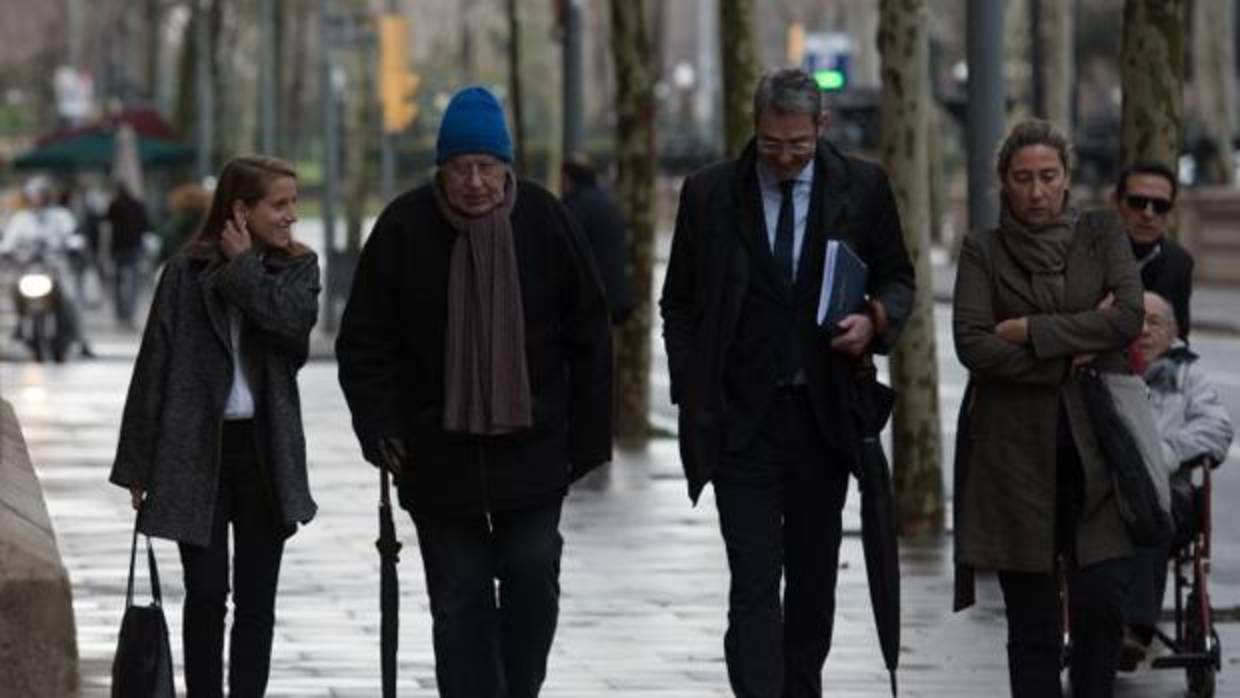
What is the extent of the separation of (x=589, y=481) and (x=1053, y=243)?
36.8 feet

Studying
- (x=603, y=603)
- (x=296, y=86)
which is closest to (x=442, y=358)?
(x=603, y=603)

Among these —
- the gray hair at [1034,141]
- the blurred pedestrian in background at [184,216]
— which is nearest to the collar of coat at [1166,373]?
the gray hair at [1034,141]

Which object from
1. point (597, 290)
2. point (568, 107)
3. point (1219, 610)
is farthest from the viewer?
point (568, 107)

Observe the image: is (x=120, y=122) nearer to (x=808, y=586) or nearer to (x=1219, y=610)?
(x=1219, y=610)

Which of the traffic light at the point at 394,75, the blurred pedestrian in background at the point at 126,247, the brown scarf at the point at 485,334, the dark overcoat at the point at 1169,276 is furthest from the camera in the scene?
the blurred pedestrian in background at the point at 126,247

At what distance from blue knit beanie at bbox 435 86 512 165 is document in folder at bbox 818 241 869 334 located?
89 cm

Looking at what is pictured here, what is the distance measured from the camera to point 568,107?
27688 millimetres

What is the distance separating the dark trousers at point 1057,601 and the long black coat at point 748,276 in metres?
0.55

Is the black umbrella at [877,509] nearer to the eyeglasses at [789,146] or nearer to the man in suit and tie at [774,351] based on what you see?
the man in suit and tie at [774,351]

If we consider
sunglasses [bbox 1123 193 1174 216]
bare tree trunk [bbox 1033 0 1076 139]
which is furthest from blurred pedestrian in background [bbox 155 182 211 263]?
bare tree trunk [bbox 1033 0 1076 139]

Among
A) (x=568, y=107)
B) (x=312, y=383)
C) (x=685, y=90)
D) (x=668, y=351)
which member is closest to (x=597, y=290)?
(x=668, y=351)

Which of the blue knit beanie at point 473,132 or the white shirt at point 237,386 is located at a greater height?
the blue knit beanie at point 473,132

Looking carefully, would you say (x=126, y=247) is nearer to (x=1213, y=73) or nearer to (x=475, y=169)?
(x=1213, y=73)

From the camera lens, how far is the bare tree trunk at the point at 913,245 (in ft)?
55.9
